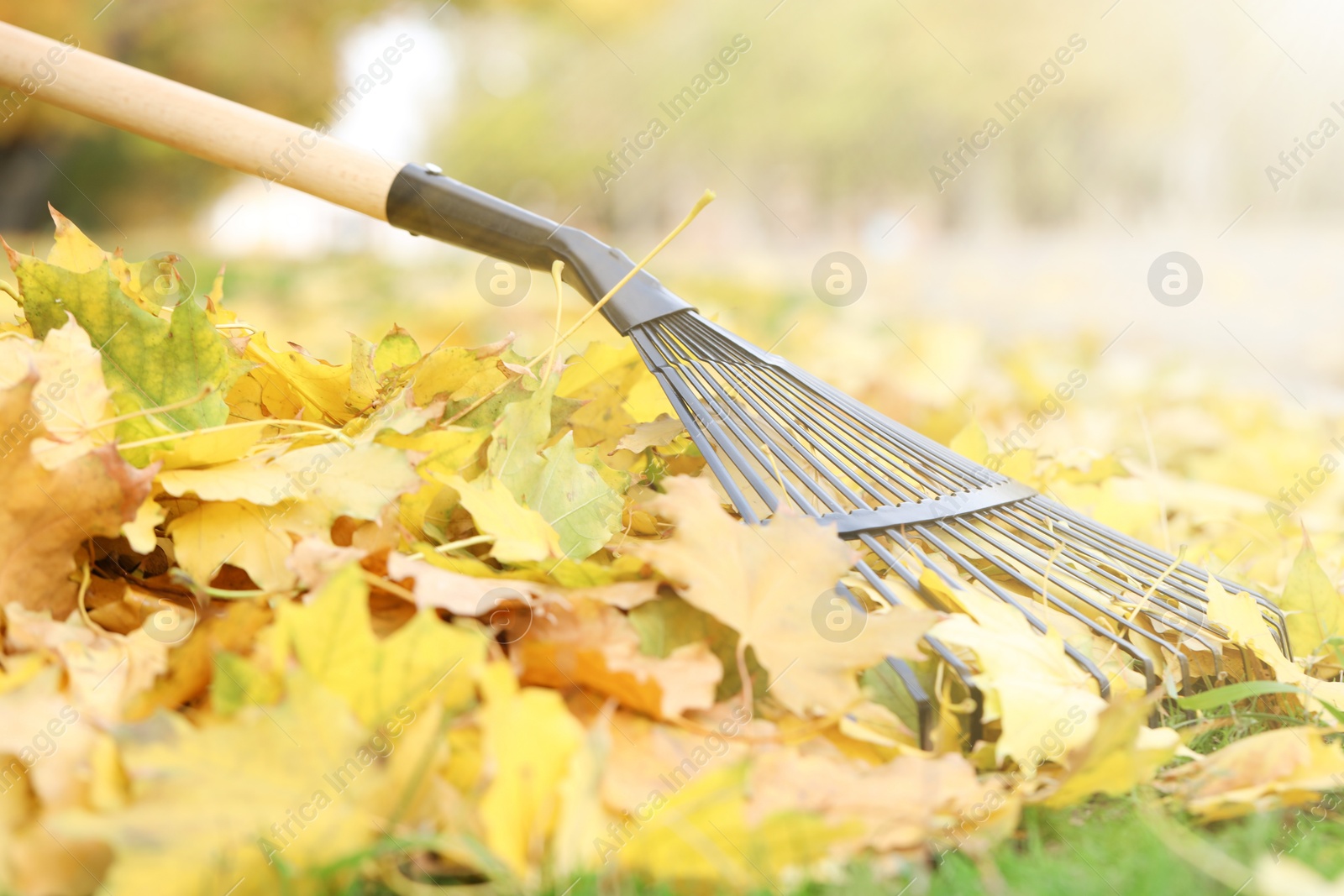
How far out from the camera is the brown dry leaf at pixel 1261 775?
2.31 ft

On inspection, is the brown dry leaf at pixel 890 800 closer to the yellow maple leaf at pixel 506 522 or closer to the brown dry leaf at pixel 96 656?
the yellow maple leaf at pixel 506 522

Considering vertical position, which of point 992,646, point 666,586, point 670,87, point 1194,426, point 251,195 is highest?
point 670,87

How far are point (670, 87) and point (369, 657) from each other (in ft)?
91.1

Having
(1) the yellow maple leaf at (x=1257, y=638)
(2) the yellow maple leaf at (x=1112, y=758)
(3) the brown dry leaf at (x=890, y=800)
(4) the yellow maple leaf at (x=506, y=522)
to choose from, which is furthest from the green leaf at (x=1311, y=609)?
(4) the yellow maple leaf at (x=506, y=522)

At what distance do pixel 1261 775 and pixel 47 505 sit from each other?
3.20ft

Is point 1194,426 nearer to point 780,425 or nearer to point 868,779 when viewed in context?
point 780,425

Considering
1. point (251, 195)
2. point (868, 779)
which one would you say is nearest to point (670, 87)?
point (251, 195)

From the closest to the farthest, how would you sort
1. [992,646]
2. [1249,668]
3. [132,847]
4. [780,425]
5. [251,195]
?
[132,847]
[992,646]
[1249,668]
[780,425]
[251,195]

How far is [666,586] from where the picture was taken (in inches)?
31.2

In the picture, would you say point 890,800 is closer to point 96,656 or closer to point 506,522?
point 506,522

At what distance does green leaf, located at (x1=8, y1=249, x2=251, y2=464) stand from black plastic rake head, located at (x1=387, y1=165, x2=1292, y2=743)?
354mm

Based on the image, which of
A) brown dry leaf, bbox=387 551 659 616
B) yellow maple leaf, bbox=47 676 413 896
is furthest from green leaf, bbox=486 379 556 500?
yellow maple leaf, bbox=47 676 413 896

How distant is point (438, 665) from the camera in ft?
1.96

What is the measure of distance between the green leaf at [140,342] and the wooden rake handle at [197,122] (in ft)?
1.07
